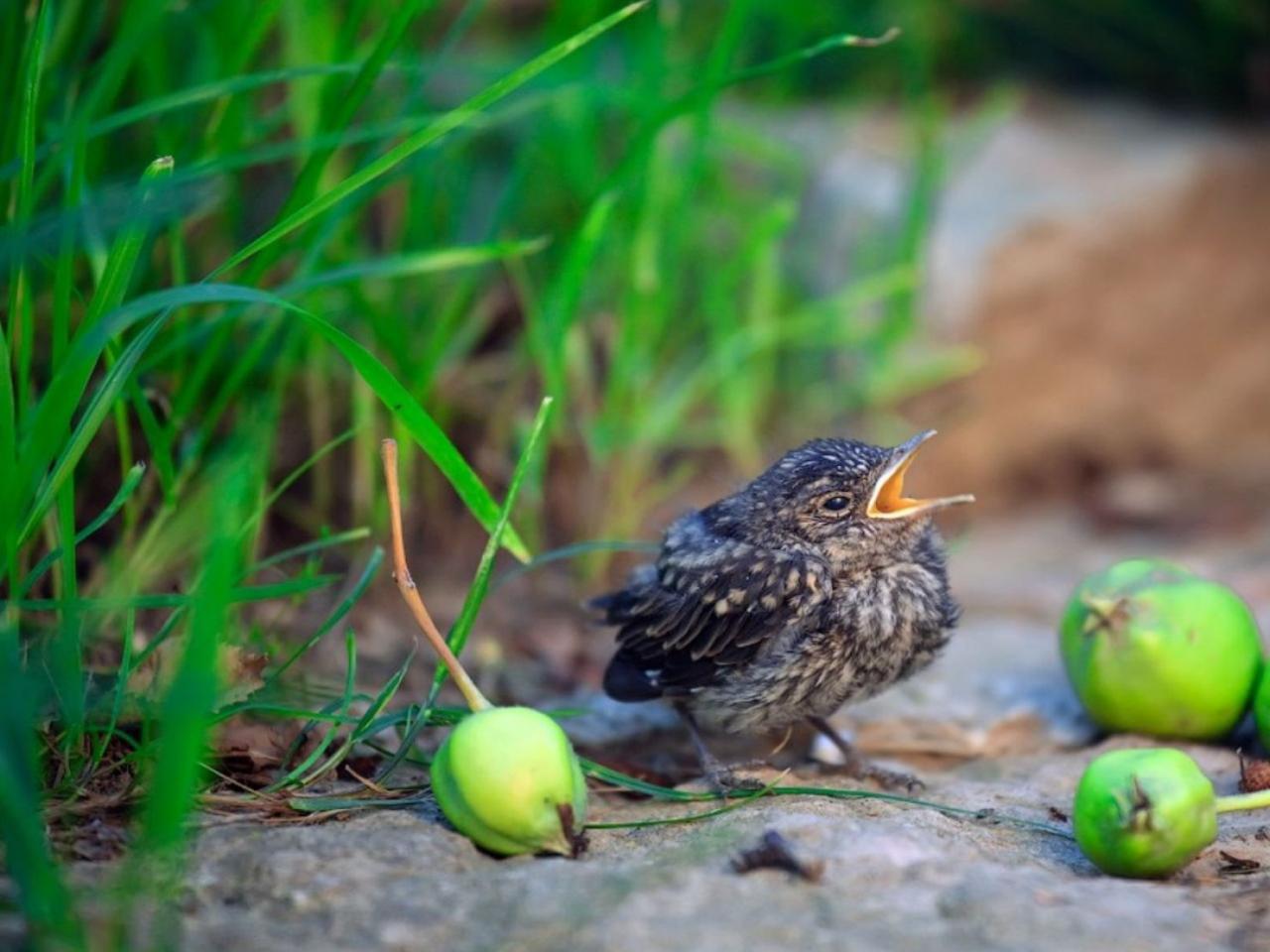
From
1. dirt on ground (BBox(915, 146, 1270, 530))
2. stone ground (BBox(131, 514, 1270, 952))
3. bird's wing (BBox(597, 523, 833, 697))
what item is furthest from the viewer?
dirt on ground (BBox(915, 146, 1270, 530))

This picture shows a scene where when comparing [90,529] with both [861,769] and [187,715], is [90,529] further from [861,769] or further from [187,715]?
[861,769]

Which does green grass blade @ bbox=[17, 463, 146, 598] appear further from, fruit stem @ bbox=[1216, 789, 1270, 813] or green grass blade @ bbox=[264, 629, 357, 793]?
fruit stem @ bbox=[1216, 789, 1270, 813]

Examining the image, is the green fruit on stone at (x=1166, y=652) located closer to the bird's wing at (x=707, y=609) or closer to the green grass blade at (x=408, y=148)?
the bird's wing at (x=707, y=609)

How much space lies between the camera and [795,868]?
232 cm

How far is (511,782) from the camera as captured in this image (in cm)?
240

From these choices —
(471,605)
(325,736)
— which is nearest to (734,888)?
(471,605)

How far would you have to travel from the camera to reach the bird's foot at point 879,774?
323cm

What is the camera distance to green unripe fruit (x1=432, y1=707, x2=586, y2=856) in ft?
7.91

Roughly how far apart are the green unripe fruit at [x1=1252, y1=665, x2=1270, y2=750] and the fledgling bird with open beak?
2.17 feet

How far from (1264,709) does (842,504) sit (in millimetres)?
998

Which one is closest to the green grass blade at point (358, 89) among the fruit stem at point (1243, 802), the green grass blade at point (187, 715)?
the green grass blade at point (187, 715)

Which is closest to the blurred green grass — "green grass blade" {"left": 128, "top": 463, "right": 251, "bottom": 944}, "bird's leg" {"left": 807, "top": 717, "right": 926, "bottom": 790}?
"green grass blade" {"left": 128, "top": 463, "right": 251, "bottom": 944}

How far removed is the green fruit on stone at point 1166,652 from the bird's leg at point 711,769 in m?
0.85

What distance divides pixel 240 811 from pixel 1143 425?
4.21m
